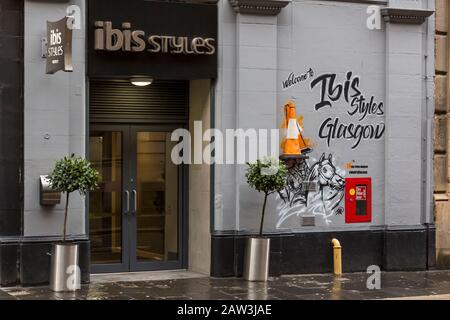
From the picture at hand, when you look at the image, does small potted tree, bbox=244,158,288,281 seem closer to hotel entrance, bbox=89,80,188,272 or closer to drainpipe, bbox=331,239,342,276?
drainpipe, bbox=331,239,342,276

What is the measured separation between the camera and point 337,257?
14.5 meters

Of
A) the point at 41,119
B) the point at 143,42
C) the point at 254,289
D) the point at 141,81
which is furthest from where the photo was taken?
the point at 141,81

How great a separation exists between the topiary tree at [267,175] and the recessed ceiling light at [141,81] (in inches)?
94.9

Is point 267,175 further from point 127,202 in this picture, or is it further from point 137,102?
point 137,102

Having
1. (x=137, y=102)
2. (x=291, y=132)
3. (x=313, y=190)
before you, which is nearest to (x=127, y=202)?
(x=137, y=102)

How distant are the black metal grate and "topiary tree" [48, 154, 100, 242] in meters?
2.15

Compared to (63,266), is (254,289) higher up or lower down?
lower down

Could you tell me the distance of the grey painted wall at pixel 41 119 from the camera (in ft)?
40.8

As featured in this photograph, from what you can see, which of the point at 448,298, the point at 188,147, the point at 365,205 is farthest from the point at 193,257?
the point at 448,298

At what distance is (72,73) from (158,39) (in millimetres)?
1595

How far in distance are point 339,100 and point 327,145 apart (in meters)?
0.89

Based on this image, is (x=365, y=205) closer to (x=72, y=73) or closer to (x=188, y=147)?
(x=188, y=147)

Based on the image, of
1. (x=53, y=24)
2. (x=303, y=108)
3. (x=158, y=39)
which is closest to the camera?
(x=53, y=24)

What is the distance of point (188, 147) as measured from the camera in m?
14.8
